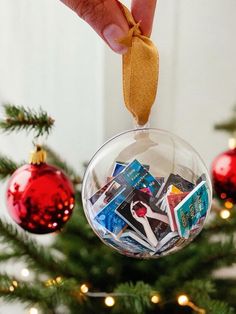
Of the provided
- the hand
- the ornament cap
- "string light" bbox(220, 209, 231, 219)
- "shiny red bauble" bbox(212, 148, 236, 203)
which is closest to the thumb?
the hand

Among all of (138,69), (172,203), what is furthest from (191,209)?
(138,69)

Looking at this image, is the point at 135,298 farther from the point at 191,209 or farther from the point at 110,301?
the point at 191,209

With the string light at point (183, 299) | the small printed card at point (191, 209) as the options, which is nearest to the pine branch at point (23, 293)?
the string light at point (183, 299)

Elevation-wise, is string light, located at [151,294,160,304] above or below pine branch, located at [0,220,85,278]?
below

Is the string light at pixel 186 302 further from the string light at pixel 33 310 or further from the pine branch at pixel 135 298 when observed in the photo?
the string light at pixel 33 310

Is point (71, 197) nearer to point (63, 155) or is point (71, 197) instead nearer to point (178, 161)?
point (178, 161)

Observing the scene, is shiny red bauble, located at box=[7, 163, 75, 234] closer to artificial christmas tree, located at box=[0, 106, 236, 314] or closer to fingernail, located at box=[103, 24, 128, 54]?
artificial christmas tree, located at box=[0, 106, 236, 314]
